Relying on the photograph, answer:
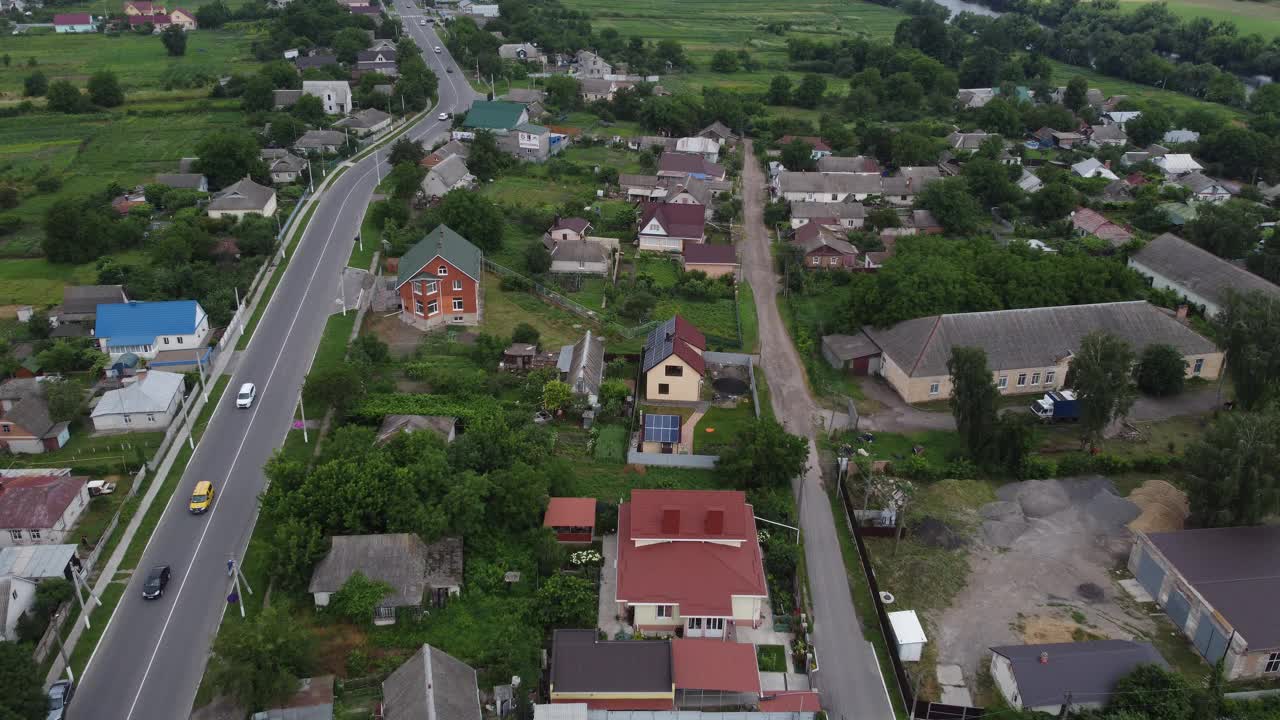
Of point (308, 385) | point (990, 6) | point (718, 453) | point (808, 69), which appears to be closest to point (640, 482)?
point (718, 453)

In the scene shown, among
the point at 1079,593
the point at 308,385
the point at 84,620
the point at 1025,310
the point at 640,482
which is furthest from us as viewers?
the point at 1025,310

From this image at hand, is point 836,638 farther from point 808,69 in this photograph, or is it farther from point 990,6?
point 990,6

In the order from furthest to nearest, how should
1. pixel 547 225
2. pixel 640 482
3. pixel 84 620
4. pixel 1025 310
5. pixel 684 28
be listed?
pixel 684 28
pixel 547 225
pixel 1025 310
pixel 640 482
pixel 84 620

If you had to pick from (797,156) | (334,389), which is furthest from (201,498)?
(797,156)

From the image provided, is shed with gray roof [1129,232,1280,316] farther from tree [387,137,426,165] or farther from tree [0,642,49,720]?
tree [0,642,49,720]

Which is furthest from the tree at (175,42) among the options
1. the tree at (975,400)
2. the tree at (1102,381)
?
the tree at (1102,381)

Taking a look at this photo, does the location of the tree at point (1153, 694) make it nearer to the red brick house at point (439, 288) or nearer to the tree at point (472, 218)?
the red brick house at point (439, 288)
